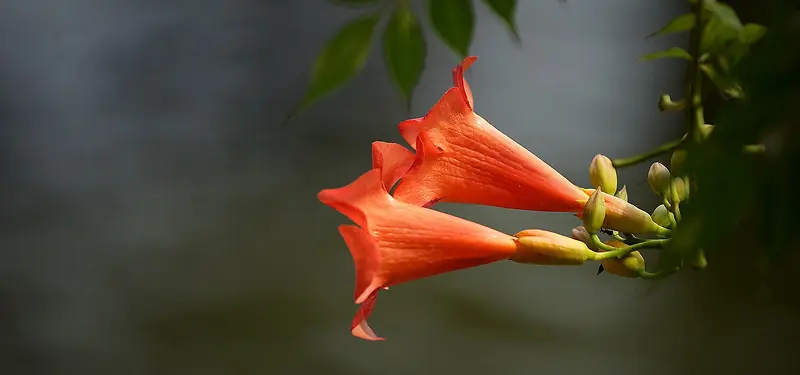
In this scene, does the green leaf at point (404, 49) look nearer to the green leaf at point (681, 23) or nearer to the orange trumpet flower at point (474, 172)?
the orange trumpet flower at point (474, 172)

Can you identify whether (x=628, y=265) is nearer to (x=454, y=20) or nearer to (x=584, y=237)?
(x=584, y=237)

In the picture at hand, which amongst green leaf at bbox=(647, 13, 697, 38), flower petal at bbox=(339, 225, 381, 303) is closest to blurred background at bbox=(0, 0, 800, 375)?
green leaf at bbox=(647, 13, 697, 38)

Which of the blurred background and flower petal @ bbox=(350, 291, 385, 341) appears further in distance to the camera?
the blurred background

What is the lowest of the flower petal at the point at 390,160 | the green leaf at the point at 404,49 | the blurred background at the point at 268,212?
the blurred background at the point at 268,212

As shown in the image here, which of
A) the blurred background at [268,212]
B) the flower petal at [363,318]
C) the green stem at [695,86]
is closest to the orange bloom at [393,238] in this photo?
the flower petal at [363,318]

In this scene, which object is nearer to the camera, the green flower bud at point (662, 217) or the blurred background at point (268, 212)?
the green flower bud at point (662, 217)

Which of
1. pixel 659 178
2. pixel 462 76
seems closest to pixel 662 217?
pixel 659 178

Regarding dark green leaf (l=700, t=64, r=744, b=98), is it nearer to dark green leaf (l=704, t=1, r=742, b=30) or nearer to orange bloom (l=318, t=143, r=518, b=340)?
dark green leaf (l=704, t=1, r=742, b=30)
